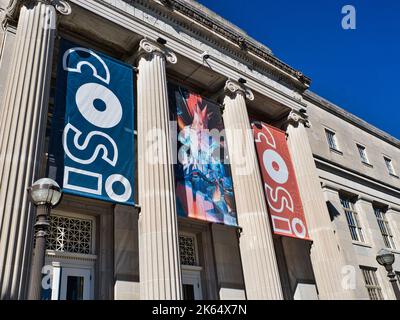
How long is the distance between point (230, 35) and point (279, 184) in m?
6.60

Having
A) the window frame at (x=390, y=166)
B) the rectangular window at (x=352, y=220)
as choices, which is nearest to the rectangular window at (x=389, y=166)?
the window frame at (x=390, y=166)

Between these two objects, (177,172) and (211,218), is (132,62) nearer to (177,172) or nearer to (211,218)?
(177,172)

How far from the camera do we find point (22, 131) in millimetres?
8734

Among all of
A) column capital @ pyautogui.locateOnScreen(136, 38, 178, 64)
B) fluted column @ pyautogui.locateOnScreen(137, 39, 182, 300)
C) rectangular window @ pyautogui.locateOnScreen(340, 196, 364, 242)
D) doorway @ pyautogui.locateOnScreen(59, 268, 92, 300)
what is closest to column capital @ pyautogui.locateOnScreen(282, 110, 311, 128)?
rectangular window @ pyautogui.locateOnScreen(340, 196, 364, 242)

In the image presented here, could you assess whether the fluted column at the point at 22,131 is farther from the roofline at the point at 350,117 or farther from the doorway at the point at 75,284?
the roofline at the point at 350,117

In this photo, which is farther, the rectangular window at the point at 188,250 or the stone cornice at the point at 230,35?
the stone cornice at the point at 230,35

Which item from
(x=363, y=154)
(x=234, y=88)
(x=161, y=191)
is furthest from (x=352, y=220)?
(x=161, y=191)

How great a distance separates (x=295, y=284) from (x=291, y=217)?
10.3 ft

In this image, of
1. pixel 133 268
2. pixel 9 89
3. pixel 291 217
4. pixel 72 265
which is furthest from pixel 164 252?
pixel 291 217

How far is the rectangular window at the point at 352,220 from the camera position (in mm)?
20953

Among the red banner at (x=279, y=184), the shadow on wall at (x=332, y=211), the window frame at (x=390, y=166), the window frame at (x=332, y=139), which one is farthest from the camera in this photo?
the window frame at (x=390, y=166)

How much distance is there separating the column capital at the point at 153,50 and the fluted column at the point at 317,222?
726 centimetres

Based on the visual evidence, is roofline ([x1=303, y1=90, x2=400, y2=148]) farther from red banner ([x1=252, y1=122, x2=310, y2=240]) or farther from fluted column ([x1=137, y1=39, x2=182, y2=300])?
fluted column ([x1=137, y1=39, x2=182, y2=300])

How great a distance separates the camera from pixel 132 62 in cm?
1325
